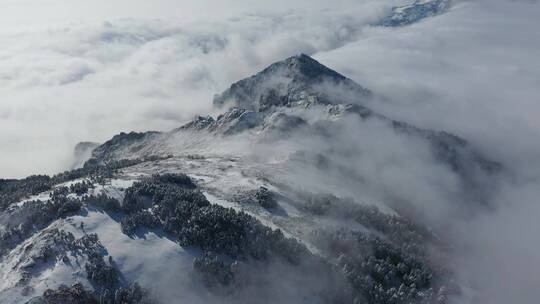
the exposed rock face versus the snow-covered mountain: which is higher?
the exposed rock face

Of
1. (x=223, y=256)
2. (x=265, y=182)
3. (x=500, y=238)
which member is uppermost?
(x=223, y=256)

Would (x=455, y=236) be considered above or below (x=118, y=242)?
below

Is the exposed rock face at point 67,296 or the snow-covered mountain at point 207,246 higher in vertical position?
the exposed rock face at point 67,296

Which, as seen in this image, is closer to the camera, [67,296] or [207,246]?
[67,296]

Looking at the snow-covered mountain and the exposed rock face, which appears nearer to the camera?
the exposed rock face

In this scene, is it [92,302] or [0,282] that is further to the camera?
[0,282]

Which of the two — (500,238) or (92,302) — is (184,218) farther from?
(500,238)

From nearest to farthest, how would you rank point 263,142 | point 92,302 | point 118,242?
point 92,302 → point 118,242 → point 263,142

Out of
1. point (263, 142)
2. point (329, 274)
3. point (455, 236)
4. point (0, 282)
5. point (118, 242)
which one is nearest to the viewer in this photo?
point (0, 282)

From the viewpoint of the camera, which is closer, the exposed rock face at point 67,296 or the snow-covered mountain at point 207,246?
the exposed rock face at point 67,296

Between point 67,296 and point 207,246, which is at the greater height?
point 67,296

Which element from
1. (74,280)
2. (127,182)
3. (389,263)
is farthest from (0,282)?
(389,263)
